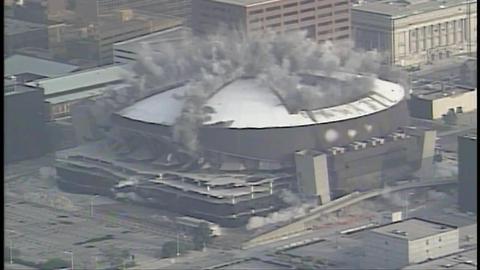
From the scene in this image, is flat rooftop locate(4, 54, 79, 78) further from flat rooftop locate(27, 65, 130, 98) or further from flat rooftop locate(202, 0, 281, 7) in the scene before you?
flat rooftop locate(202, 0, 281, 7)

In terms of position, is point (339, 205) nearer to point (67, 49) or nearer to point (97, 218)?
point (97, 218)

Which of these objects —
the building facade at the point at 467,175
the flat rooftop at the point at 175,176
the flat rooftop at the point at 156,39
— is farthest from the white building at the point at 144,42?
the building facade at the point at 467,175

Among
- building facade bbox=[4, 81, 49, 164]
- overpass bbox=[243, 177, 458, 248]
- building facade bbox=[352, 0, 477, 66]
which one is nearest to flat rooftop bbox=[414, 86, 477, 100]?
building facade bbox=[352, 0, 477, 66]

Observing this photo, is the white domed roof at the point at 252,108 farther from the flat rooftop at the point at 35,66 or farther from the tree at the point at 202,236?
the flat rooftop at the point at 35,66

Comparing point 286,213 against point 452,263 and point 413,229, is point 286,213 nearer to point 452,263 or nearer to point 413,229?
point 413,229

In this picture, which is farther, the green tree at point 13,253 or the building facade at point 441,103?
the building facade at point 441,103

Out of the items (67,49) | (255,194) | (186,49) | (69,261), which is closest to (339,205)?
(255,194)
